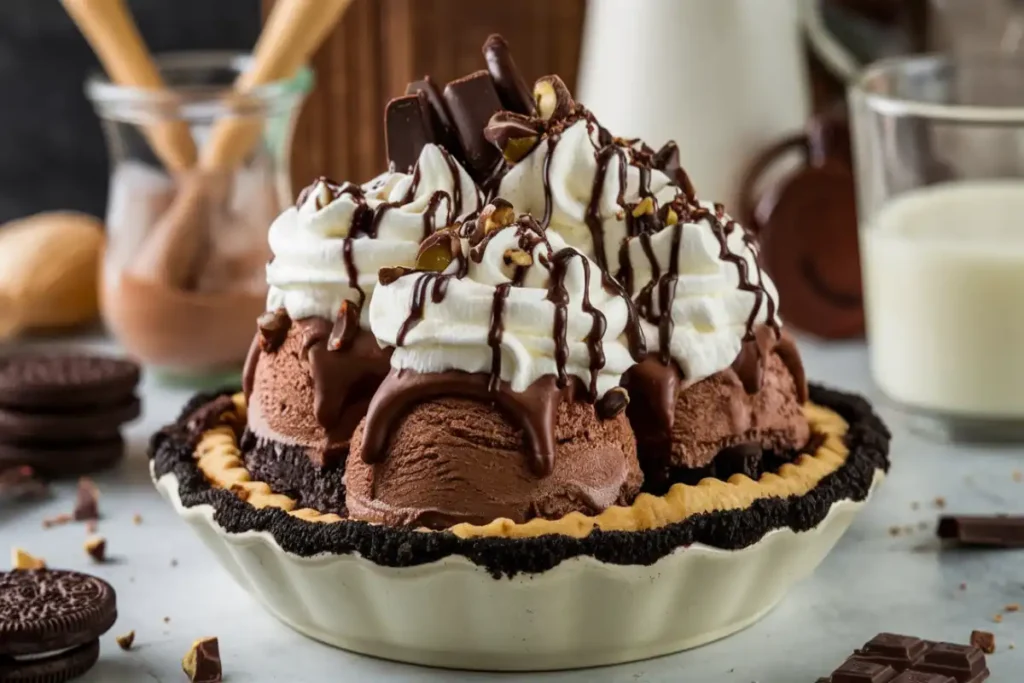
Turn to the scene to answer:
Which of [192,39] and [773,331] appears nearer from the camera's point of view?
[773,331]

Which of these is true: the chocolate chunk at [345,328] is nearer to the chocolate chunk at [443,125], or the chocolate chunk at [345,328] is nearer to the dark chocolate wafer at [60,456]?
the chocolate chunk at [443,125]

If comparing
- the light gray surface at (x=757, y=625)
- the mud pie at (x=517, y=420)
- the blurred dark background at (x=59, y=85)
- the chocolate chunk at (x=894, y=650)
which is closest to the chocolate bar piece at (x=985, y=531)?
the light gray surface at (x=757, y=625)

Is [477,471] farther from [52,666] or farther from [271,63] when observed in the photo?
[271,63]

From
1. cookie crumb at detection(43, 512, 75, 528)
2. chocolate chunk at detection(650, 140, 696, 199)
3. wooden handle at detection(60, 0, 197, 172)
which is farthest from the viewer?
wooden handle at detection(60, 0, 197, 172)

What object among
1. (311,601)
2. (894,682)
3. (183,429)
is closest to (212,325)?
(183,429)

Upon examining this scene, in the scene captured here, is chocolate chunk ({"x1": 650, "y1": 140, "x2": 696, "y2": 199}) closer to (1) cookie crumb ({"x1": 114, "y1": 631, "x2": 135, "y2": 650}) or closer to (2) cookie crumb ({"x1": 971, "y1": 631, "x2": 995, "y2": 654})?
(2) cookie crumb ({"x1": 971, "y1": 631, "x2": 995, "y2": 654})

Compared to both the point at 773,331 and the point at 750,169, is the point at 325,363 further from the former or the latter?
the point at 750,169

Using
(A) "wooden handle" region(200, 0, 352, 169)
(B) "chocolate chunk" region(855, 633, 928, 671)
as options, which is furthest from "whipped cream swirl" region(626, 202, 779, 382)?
(A) "wooden handle" region(200, 0, 352, 169)

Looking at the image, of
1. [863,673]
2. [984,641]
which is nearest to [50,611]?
[863,673]
